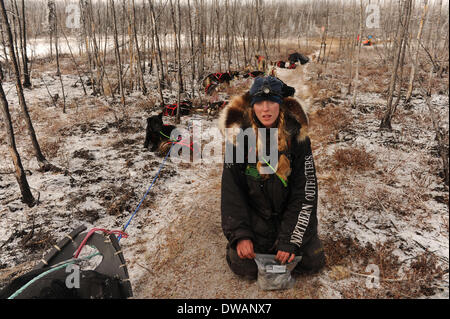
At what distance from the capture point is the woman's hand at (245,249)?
216cm

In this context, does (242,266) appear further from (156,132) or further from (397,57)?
(397,57)

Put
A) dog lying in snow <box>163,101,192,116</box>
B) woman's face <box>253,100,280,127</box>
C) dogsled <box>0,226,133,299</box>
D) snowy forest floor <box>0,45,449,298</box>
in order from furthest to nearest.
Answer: dog lying in snow <box>163,101,192,116</box> → snowy forest floor <box>0,45,449,298</box> → woman's face <box>253,100,280,127</box> → dogsled <box>0,226,133,299</box>

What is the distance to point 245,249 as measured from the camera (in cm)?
217

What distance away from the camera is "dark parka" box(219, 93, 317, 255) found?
218 cm

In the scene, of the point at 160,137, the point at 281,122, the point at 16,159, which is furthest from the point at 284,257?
the point at 160,137

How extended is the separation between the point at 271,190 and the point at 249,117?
656mm

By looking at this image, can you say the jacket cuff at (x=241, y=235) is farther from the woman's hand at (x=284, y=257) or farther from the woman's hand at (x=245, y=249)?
the woman's hand at (x=284, y=257)

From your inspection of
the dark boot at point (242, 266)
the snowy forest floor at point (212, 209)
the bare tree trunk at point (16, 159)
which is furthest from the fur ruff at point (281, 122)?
the bare tree trunk at point (16, 159)

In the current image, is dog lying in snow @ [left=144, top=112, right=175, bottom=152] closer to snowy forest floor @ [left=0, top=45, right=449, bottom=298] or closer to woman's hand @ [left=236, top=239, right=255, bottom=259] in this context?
snowy forest floor @ [left=0, top=45, right=449, bottom=298]

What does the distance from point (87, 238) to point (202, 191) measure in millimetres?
2150

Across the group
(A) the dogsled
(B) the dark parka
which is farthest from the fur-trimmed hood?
(A) the dogsled

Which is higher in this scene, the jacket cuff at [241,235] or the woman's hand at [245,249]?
the jacket cuff at [241,235]
